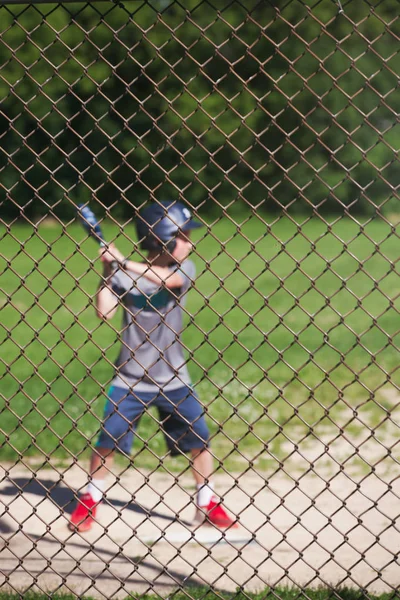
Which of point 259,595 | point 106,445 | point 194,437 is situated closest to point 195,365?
point 194,437

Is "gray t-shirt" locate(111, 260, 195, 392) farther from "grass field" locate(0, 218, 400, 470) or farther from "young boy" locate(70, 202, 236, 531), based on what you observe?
"grass field" locate(0, 218, 400, 470)

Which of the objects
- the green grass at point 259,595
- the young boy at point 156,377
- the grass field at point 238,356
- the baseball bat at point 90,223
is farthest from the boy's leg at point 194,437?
the baseball bat at point 90,223

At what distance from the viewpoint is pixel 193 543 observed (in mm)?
3953

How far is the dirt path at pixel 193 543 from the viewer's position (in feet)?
10.5

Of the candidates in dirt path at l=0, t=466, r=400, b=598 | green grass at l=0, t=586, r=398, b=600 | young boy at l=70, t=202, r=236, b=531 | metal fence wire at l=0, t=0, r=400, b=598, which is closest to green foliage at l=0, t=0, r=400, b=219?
metal fence wire at l=0, t=0, r=400, b=598

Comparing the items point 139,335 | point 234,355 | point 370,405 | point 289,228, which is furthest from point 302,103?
point 139,335

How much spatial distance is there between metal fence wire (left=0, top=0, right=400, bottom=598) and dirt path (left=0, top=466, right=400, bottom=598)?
0.6 inches

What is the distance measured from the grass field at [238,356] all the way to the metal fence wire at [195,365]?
0.04 metres

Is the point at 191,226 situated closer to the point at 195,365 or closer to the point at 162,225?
the point at 162,225

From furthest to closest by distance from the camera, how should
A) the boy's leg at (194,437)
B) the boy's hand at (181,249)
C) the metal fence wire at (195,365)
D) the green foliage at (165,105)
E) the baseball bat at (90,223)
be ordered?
the green foliage at (165,105) < the boy's leg at (194,437) < the boy's hand at (181,249) < the baseball bat at (90,223) < the metal fence wire at (195,365)

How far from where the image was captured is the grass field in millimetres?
3080

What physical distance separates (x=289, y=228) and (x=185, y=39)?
5155 mm

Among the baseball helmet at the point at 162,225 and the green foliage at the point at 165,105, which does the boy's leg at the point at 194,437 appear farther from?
the green foliage at the point at 165,105

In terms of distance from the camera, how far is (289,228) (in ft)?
70.1
